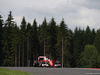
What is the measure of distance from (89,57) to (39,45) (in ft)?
66.1

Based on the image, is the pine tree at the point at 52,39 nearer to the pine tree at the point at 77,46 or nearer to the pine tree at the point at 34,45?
the pine tree at the point at 34,45

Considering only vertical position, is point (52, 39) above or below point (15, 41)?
above

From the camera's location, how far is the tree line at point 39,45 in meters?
80.6

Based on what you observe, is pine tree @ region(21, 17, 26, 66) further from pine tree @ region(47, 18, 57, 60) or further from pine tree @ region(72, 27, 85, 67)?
pine tree @ region(72, 27, 85, 67)

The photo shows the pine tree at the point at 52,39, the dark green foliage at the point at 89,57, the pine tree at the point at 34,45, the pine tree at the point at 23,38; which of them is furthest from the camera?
the dark green foliage at the point at 89,57

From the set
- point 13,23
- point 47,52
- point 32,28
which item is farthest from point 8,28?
point 47,52

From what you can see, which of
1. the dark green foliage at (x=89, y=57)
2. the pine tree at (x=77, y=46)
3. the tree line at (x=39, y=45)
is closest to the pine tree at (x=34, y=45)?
the tree line at (x=39, y=45)

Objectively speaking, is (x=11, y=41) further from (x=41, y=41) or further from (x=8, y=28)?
(x=41, y=41)

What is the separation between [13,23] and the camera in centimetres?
8469

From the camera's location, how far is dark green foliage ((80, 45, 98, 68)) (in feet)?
300

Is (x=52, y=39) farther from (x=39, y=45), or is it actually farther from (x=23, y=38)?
(x=23, y=38)

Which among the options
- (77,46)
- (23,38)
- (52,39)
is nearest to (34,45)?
(23,38)

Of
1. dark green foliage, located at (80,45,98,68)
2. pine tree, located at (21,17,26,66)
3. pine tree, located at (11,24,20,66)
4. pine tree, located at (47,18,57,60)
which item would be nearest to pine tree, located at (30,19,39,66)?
pine tree, located at (21,17,26,66)

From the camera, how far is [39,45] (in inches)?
3501
